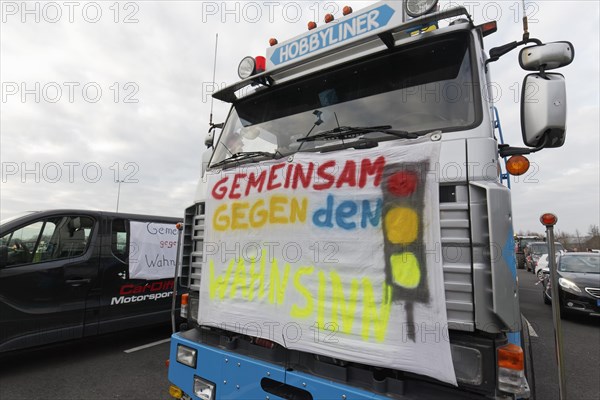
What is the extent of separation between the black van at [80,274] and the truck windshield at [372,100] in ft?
8.92

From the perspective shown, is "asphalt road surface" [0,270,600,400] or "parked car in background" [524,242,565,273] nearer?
"asphalt road surface" [0,270,600,400]

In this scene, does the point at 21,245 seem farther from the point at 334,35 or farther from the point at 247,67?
the point at 334,35

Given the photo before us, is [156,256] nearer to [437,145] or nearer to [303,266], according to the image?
[303,266]

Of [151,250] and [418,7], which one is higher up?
[418,7]

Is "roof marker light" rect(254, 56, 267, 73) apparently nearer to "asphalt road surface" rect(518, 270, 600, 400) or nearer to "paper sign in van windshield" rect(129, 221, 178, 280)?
"paper sign in van windshield" rect(129, 221, 178, 280)

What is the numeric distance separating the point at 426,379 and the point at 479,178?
Result: 105 cm

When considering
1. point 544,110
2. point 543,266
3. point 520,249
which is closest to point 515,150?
point 544,110

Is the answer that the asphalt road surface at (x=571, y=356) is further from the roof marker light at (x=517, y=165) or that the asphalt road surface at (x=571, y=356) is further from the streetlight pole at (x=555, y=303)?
the roof marker light at (x=517, y=165)

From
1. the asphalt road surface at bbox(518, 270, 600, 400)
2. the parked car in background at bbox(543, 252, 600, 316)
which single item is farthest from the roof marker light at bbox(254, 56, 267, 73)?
the parked car in background at bbox(543, 252, 600, 316)

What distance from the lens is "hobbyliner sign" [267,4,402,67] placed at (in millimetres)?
2404

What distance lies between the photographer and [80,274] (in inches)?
171

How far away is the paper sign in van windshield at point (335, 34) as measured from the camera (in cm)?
241

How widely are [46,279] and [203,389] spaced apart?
289 centimetres

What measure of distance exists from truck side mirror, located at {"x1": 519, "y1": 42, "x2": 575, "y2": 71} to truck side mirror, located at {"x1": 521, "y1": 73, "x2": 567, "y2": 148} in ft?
0.19
